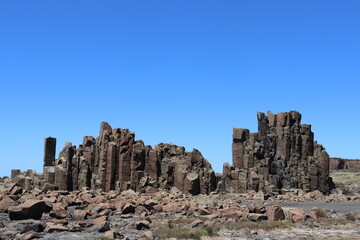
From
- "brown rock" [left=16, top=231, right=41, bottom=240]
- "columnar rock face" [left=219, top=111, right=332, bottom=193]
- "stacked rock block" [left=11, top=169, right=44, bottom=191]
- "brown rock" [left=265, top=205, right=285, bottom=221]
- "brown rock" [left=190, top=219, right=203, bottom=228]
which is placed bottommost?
"brown rock" [left=16, top=231, right=41, bottom=240]

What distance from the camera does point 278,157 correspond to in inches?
2196

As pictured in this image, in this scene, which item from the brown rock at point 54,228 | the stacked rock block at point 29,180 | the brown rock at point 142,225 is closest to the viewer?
the brown rock at point 54,228

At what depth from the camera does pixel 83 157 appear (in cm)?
5575

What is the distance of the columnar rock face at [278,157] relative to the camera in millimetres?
54250

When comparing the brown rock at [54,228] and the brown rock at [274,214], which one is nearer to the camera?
the brown rock at [54,228]

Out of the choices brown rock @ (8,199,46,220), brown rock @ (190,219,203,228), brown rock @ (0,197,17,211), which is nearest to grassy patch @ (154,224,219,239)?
brown rock @ (190,219,203,228)

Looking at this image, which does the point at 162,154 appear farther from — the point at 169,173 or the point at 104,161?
the point at 104,161

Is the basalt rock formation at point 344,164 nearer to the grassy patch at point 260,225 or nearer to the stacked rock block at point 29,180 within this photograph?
the stacked rock block at point 29,180

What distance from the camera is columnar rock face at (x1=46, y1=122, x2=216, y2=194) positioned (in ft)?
176

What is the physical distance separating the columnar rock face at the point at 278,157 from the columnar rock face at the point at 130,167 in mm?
3777

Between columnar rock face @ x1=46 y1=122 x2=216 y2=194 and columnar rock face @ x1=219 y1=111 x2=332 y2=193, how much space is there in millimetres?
3777

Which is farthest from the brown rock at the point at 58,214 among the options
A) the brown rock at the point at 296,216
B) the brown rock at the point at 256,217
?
the brown rock at the point at 296,216

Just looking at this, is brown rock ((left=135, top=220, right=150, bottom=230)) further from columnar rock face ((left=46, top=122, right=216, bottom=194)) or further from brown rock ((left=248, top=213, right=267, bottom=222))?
columnar rock face ((left=46, top=122, right=216, bottom=194))

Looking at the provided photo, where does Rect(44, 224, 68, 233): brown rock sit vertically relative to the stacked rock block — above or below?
below
